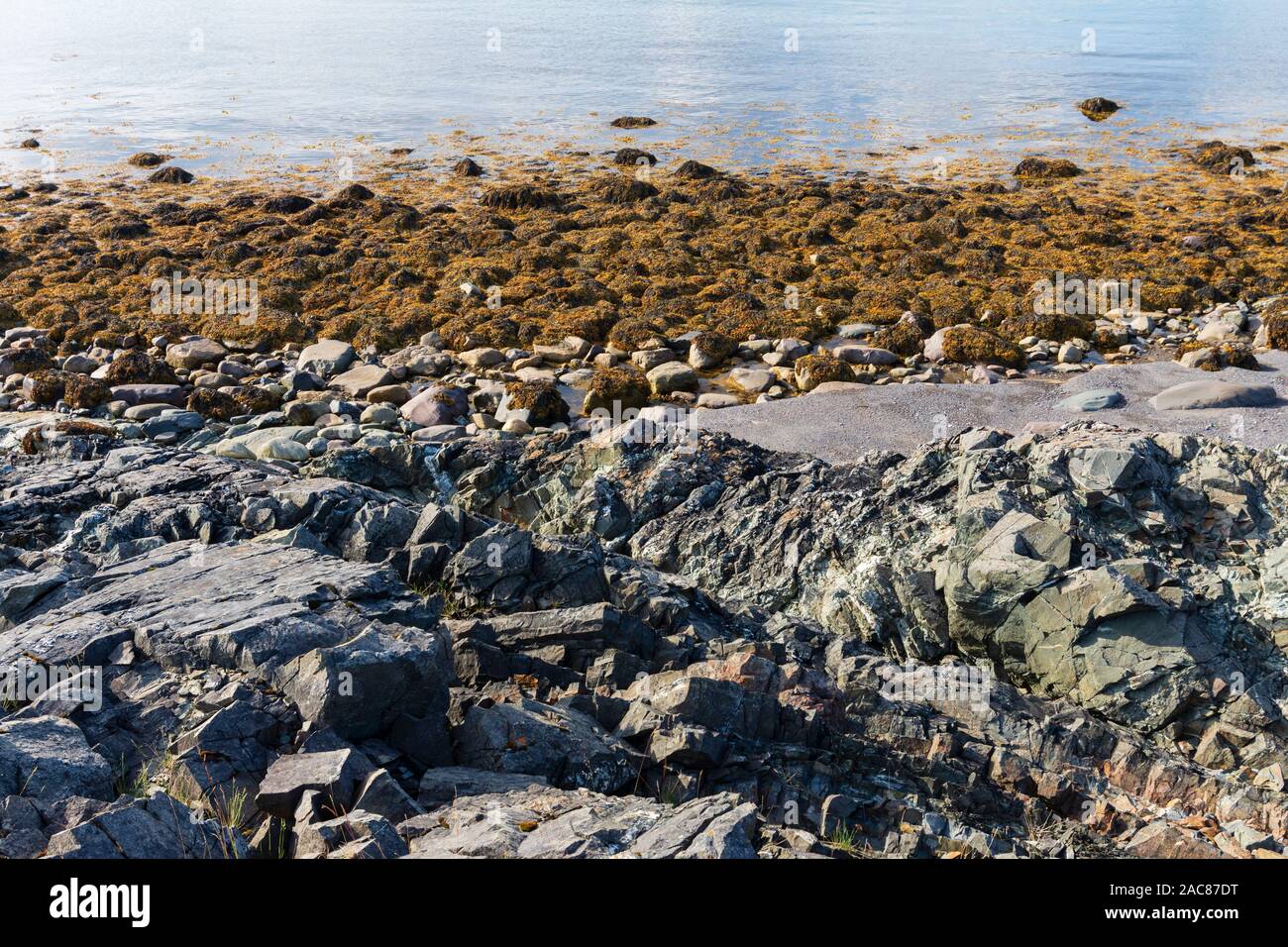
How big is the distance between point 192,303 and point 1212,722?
28.9m

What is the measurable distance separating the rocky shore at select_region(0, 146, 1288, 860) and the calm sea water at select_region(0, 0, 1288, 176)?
31.0 meters

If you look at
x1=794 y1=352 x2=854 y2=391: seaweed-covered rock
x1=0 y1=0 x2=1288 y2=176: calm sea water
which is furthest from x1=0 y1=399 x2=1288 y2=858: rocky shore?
x1=0 y1=0 x2=1288 y2=176: calm sea water

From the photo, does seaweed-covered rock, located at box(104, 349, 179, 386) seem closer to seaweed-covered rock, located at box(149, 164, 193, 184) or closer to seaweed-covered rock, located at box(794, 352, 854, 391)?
seaweed-covered rock, located at box(794, 352, 854, 391)

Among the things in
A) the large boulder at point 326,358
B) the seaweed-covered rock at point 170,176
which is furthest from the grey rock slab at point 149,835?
the seaweed-covered rock at point 170,176

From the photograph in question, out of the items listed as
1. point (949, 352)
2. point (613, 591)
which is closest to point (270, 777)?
point (613, 591)

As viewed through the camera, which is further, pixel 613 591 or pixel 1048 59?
pixel 1048 59

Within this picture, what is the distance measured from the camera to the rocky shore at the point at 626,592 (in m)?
8.02

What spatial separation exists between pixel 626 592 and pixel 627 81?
78758mm

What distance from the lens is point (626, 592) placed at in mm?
12375

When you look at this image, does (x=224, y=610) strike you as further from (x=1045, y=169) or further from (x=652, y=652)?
(x=1045, y=169)

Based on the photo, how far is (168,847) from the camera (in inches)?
255

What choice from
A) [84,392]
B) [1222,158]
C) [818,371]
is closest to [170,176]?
[84,392]

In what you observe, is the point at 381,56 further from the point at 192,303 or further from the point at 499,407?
the point at 499,407

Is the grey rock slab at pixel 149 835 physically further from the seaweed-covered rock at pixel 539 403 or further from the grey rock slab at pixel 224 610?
the seaweed-covered rock at pixel 539 403
